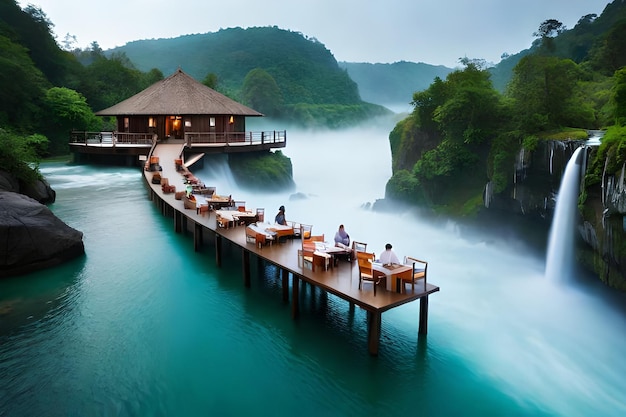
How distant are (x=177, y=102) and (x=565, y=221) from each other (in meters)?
29.4

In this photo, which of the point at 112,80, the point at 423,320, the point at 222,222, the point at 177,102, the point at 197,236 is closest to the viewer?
the point at 423,320

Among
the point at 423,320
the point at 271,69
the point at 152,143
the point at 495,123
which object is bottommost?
the point at 423,320

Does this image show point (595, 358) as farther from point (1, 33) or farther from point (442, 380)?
point (1, 33)

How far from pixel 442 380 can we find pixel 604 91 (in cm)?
2465

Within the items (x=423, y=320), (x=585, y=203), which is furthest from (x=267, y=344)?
(x=585, y=203)

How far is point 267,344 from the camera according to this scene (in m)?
10.9

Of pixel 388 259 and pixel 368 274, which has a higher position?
pixel 388 259

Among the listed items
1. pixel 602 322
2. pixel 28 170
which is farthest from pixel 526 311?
pixel 28 170

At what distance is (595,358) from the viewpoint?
12.5 meters

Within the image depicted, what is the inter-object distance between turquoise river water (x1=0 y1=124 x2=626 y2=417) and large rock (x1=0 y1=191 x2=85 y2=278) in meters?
0.47

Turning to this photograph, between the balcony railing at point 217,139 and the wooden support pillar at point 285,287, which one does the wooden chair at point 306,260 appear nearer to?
the wooden support pillar at point 285,287

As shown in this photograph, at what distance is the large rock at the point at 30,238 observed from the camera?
46.2ft

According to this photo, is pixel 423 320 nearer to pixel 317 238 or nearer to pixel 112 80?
pixel 317 238

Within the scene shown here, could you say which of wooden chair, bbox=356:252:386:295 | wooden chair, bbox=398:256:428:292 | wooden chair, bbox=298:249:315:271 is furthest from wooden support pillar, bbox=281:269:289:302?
wooden chair, bbox=398:256:428:292
